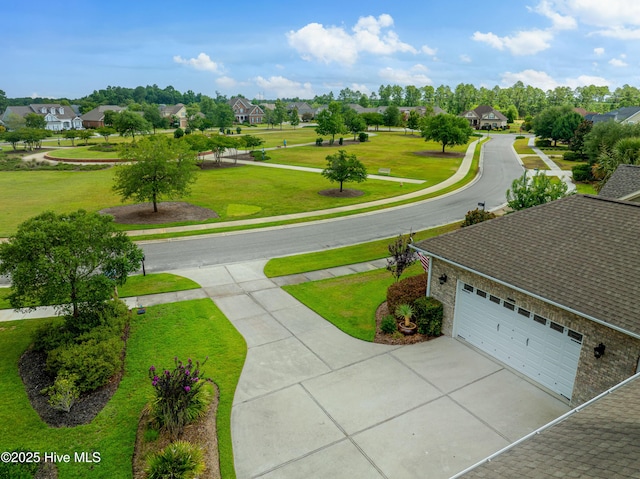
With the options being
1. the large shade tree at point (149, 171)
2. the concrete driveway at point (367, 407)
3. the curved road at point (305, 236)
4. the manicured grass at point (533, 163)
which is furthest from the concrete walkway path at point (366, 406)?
the manicured grass at point (533, 163)

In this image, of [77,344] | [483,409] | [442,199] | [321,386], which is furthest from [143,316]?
[442,199]

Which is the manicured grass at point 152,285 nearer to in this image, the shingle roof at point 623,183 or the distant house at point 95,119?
the shingle roof at point 623,183

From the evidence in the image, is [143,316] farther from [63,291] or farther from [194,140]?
[194,140]

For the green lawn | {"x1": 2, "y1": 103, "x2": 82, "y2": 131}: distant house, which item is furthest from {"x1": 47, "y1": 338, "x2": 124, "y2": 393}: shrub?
{"x1": 2, "y1": 103, "x2": 82, "y2": 131}: distant house

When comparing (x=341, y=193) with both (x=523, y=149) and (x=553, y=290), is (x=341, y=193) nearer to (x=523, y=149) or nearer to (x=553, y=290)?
(x=553, y=290)

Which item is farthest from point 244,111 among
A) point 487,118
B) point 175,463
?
point 175,463

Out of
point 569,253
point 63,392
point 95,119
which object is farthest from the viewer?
point 95,119
